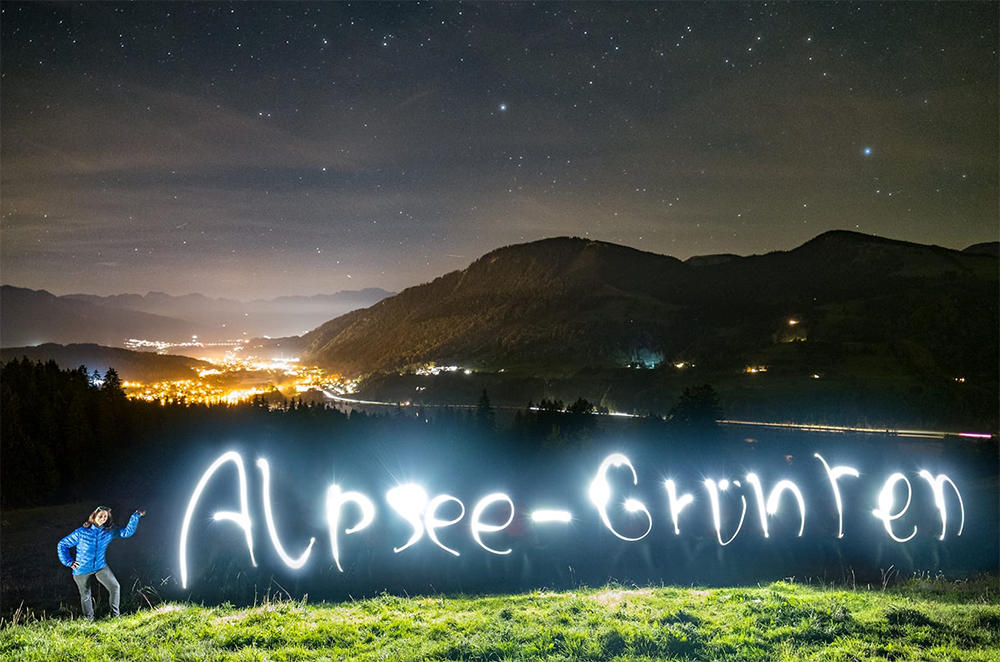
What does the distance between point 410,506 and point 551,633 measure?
9163 mm

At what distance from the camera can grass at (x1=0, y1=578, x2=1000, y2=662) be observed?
9.42m

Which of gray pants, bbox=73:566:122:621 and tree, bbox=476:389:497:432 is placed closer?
gray pants, bbox=73:566:122:621

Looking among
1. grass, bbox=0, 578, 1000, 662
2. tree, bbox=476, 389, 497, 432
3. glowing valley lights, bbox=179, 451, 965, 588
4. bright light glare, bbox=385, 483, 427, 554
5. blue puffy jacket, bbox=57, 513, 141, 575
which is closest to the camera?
grass, bbox=0, 578, 1000, 662

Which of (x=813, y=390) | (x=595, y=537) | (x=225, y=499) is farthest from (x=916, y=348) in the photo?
(x=225, y=499)

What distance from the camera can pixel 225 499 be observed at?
48094mm

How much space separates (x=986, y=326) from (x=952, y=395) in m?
80.4

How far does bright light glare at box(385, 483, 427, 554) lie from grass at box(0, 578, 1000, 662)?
20.0 ft

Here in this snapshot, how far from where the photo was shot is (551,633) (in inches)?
408

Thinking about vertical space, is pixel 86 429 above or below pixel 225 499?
above

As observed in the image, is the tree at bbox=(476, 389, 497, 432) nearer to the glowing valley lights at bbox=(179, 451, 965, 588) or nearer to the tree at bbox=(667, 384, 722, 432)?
the tree at bbox=(667, 384, 722, 432)

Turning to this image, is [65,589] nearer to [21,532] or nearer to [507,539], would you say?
[21,532]

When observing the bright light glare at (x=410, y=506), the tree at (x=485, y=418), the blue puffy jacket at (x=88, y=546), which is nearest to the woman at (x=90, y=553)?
the blue puffy jacket at (x=88, y=546)

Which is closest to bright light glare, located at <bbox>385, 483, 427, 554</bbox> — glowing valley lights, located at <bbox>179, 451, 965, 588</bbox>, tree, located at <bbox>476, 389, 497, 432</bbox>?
glowing valley lights, located at <bbox>179, 451, 965, 588</bbox>

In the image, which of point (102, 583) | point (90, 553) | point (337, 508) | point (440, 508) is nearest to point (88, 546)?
point (90, 553)
